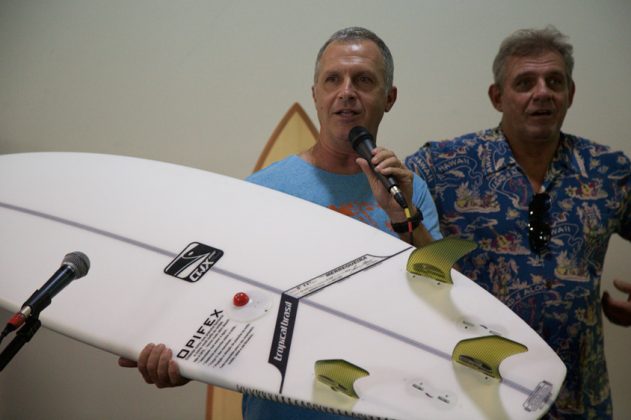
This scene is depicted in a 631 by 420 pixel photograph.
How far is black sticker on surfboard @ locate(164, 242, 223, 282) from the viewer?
1077 millimetres

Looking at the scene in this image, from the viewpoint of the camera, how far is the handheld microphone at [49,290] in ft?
2.19

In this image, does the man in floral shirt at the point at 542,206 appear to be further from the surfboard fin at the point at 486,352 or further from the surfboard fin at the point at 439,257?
the surfboard fin at the point at 486,352

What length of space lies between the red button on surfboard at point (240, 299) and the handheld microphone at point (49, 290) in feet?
1.06

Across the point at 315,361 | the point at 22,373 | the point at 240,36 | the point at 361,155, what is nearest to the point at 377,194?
the point at 361,155

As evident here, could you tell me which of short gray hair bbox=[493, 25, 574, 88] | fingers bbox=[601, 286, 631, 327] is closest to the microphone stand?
short gray hair bbox=[493, 25, 574, 88]

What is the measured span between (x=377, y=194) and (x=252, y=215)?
333 millimetres

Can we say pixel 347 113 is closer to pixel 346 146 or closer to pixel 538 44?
pixel 346 146

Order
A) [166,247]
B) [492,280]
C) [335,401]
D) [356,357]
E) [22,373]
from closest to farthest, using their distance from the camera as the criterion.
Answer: [335,401] → [356,357] → [166,247] → [492,280] → [22,373]

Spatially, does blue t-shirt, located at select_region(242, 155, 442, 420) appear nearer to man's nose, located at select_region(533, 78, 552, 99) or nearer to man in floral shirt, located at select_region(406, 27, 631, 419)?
man in floral shirt, located at select_region(406, 27, 631, 419)

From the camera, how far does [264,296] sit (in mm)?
1037

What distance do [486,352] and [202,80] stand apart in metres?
1.68

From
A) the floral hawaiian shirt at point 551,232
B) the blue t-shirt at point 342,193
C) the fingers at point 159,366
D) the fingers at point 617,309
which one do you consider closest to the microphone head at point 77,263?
the fingers at point 159,366

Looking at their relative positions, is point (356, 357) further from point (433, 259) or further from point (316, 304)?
point (433, 259)

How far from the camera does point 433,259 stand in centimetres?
104
